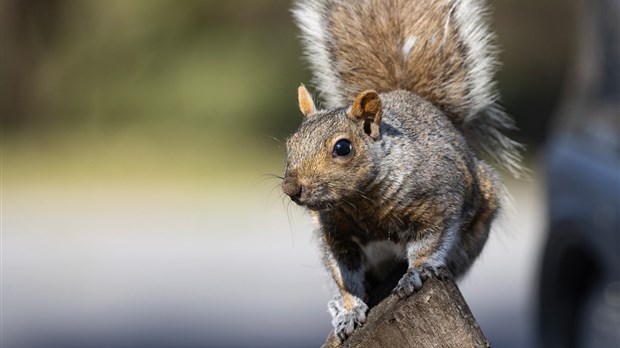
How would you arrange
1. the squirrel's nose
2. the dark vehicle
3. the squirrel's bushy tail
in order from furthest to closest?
the dark vehicle < the squirrel's bushy tail < the squirrel's nose

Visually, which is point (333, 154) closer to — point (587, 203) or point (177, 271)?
point (587, 203)

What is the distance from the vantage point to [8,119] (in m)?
13.5

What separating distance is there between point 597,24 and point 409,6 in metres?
1.90

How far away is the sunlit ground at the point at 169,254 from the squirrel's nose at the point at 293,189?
275 centimetres

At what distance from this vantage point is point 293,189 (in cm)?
184

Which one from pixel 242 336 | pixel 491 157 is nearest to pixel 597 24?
pixel 491 157

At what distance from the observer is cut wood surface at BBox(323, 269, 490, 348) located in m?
1.58

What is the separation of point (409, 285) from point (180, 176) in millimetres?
9273

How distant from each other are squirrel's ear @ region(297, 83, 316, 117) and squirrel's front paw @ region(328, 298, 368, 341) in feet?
1.05

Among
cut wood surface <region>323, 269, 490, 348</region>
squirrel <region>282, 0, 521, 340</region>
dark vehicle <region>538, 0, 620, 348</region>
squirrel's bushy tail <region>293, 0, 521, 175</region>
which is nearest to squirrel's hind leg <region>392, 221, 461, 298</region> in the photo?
squirrel <region>282, 0, 521, 340</region>

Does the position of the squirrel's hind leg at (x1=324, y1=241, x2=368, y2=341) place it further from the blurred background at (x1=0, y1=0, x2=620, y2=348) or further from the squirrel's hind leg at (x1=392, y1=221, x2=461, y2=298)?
the blurred background at (x1=0, y1=0, x2=620, y2=348)

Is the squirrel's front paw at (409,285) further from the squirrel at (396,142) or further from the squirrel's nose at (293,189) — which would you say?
the squirrel's nose at (293,189)

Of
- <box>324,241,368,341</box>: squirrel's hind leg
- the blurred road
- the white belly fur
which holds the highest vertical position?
the blurred road

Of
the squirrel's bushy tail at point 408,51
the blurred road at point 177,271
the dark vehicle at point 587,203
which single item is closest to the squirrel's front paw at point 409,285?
the squirrel's bushy tail at point 408,51
